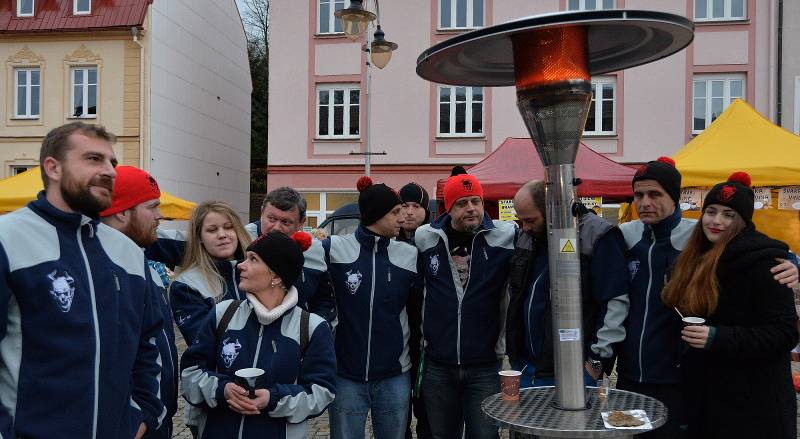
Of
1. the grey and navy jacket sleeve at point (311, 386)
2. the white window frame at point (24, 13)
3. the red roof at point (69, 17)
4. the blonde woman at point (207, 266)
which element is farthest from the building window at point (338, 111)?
the grey and navy jacket sleeve at point (311, 386)

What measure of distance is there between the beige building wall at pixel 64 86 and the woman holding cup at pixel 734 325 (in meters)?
19.9

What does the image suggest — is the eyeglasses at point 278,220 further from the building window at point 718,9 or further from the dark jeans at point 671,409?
the building window at point 718,9

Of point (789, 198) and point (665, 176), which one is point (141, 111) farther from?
point (665, 176)

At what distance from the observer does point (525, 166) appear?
11414 millimetres

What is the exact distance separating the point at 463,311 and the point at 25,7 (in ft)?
73.5

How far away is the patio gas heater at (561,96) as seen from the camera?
2496 mm

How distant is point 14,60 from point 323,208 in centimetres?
1056

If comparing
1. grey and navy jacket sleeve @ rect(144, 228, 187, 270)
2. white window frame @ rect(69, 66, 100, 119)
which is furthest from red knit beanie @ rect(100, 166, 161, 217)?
white window frame @ rect(69, 66, 100, 119)

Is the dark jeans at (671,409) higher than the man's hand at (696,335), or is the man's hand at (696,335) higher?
the man's hand at (696,335)

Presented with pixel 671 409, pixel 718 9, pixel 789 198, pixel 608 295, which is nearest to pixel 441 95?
pixel 718 9

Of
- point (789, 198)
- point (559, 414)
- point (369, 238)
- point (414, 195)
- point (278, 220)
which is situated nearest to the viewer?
point (559, 414)

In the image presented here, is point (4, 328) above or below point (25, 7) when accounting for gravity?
below

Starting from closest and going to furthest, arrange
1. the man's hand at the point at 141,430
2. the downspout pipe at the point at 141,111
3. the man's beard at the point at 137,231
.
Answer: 1. the man's hand at the point at 141,430
2. the man's beard at the point at 137,231
3. the downspout pipe at the point at 141,111

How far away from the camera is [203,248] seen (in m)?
3.60
